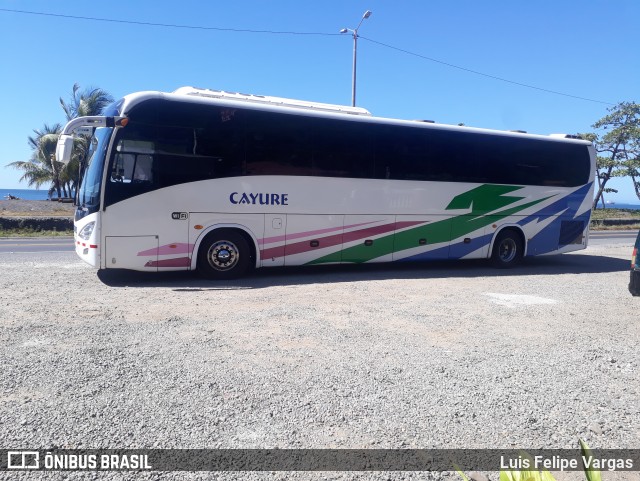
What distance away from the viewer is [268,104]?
1002 cm

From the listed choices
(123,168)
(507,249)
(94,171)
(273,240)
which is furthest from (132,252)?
(507,249)

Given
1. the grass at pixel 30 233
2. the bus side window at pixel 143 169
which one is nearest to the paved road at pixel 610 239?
the bus side window at pixel 143 169

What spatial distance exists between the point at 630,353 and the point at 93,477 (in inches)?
199

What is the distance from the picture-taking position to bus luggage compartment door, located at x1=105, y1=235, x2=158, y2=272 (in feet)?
28.2

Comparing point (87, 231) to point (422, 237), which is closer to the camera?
point (87, 231)

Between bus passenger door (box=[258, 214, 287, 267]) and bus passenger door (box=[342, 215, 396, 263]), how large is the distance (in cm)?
141

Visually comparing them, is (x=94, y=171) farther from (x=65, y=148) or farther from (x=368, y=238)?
(x=368, y=238)

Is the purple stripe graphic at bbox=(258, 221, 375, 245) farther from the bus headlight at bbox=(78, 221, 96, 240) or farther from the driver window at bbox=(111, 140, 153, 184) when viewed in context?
the bus headlight at bbox=(78, 221, 96, 240)

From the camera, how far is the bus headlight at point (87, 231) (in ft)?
28.2

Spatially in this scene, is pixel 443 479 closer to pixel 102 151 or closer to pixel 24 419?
pixel 24 419

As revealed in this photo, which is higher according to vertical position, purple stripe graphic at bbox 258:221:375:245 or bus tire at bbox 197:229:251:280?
purple stripe graphic at bbox 258:221:375:245

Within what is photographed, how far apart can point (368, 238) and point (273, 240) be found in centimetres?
219

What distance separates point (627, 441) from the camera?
11.0ft

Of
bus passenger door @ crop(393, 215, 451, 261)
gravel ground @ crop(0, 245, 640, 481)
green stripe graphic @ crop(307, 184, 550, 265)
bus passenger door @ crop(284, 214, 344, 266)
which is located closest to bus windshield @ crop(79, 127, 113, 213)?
gravel ground @ crop(0, 245, 640, 481)
